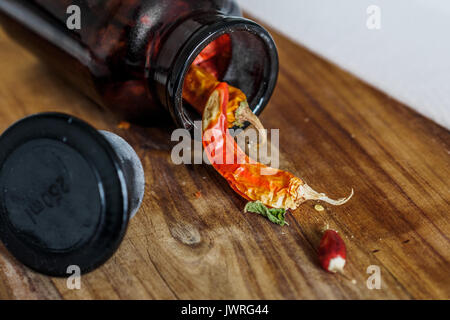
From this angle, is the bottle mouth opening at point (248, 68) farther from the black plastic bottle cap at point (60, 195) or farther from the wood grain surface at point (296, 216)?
the black plastic bottle cap at point (60, 195)

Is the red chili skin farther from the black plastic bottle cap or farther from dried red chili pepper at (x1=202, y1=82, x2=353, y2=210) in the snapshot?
the black plastic bottle cap

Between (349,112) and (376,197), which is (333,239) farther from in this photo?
(349,112)

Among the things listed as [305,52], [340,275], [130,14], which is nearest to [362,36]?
[305,52]

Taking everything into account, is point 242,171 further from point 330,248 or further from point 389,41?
point 389,41

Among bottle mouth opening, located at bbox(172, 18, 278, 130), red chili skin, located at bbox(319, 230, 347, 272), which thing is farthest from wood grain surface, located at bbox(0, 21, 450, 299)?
bottle mouth opening, located at bbox(172, 18, 278, 130)

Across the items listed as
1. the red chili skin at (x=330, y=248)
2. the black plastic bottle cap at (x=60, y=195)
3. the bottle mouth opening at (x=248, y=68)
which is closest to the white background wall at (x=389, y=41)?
the bottle mouth opening at (x=248, y=68)

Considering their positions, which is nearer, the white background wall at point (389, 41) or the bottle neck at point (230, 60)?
the bottle neck at point (230, 60)
